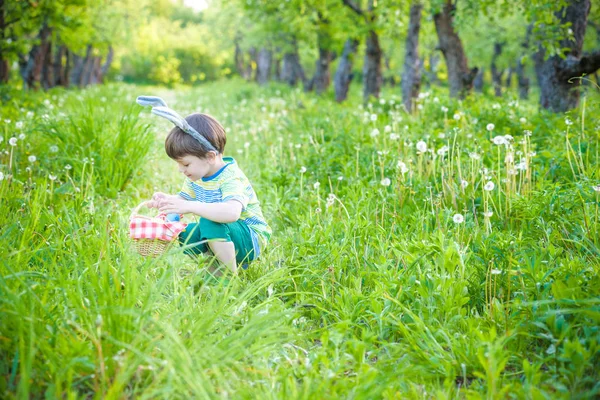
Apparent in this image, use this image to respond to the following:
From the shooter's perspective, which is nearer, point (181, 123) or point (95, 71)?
point (181, 123)

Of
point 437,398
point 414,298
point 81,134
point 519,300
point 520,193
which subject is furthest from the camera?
point 81,134

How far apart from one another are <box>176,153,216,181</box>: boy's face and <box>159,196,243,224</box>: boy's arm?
0.27 metres

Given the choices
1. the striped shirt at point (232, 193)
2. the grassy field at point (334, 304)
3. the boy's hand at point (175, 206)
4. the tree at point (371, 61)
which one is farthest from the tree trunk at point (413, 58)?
the boy's hand at point (175, 206)

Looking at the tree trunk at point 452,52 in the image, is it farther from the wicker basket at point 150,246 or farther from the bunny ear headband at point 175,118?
the wicker basket at point 150,246

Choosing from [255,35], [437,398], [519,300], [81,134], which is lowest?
[437,398]

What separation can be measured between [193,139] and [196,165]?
0.56ft

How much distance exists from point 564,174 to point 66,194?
4327 millimetres

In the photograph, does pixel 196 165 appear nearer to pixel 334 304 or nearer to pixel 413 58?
pixel 334 304

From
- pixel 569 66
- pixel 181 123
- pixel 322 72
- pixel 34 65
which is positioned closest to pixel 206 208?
pixel 181 123

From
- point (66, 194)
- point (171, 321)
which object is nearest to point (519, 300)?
point (171, 321)

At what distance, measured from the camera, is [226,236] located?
3.25 meters

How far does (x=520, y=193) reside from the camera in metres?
3.99

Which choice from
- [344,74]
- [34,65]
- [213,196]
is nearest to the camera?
[213,196]

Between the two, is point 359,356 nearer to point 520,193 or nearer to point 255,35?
point 520,193
